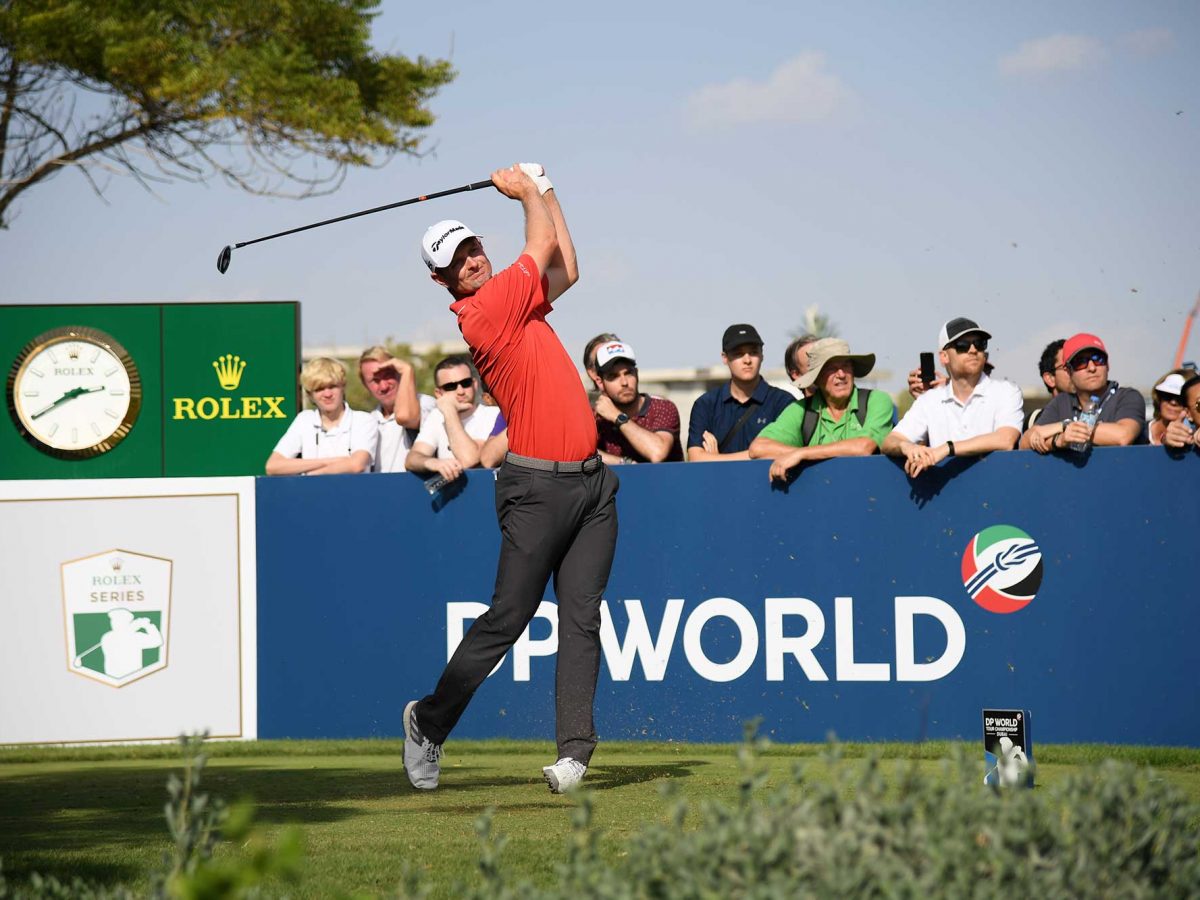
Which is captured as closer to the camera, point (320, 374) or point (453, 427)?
point (453, 427)

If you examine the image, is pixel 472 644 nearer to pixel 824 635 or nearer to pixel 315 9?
pixel 824 635

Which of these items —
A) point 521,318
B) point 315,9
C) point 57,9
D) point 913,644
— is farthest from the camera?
point 315,9

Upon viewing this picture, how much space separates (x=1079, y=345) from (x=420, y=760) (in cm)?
428

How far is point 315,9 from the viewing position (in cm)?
2405

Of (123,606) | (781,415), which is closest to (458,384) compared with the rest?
(781,415)

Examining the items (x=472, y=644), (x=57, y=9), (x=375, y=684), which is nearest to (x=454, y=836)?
(x=472, y=644)

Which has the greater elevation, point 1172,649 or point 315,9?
point 315,9

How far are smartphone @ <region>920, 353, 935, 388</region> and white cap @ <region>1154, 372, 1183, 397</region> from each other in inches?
78.7

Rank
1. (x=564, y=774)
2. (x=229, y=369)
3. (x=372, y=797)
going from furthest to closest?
(x=229, y=369) < (x=372, y=797) < (x=564, y=774)

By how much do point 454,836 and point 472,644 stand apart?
151 centimetres

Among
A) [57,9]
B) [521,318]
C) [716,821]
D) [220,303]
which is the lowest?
[716,821]

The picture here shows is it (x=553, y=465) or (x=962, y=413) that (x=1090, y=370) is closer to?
(x=962, y=413)

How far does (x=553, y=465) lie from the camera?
6012mm

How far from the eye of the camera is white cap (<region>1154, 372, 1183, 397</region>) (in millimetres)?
8188
